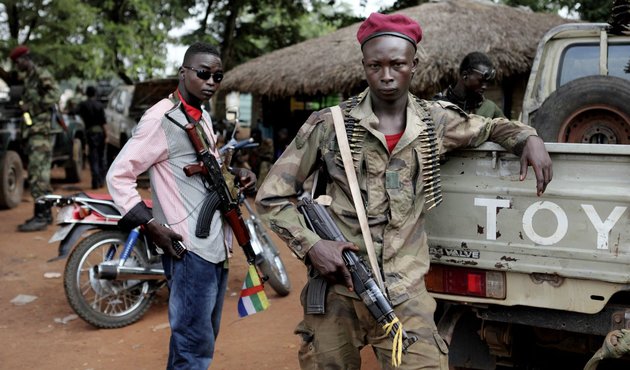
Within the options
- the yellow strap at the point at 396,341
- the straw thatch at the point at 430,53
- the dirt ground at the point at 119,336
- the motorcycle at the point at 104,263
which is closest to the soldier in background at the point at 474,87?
the dirt ground at the point at 119,336

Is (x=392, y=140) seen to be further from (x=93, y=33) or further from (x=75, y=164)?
(x=93, y=33)

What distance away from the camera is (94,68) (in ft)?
48.8

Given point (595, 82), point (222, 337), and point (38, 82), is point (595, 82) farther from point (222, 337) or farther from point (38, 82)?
point (38, 82)

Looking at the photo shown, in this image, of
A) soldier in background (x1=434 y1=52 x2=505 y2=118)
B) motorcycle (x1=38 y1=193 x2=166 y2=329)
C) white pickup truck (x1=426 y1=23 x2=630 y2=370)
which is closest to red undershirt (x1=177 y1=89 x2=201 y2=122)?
white pickup truck (x1=426 y1=23 x2=630 y2=370)

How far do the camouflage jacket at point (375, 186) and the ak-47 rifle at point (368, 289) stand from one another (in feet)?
0.17

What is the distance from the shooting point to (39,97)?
8078mm

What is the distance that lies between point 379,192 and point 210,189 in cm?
99

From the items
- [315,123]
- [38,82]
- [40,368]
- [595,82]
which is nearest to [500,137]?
[315,123]

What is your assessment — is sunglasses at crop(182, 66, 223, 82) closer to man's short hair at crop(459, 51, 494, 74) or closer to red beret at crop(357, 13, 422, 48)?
red beret at crop(357, 13, 422, 48)

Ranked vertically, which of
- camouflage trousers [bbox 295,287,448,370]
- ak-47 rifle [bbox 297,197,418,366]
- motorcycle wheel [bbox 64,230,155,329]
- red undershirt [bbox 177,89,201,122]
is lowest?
motorcycle wheel [bbox 64,230,155,329]

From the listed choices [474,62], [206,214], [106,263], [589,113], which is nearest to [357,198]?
[206,214]

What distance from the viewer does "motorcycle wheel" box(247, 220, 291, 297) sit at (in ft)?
17.8

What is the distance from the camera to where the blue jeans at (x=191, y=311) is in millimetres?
3043

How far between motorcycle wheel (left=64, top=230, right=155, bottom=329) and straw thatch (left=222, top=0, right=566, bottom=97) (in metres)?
6.66
